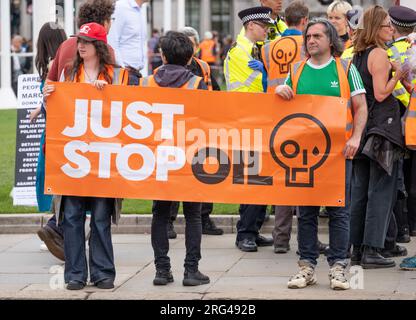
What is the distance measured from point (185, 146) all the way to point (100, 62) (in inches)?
37.2

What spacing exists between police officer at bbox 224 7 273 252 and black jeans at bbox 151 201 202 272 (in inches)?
64.9

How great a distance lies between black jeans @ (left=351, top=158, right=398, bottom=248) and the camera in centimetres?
945

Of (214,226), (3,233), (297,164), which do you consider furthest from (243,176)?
(3,233)

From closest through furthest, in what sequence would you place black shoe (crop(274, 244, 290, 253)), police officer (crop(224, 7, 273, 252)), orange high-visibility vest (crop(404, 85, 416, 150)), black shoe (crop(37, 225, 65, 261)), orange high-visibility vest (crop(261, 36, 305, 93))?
orange high-visibility vest (crop(404, 85, 416, 150)) < black shoe (crop(37, 225, 65, 261)) < orange high-visibility vest (crop(261, 36, 305, 93)) < black shoe (crop(274, 244, 290, 253)) < police officer (crop(224, 7, 273, 252))

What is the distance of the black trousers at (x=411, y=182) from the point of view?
10633mm

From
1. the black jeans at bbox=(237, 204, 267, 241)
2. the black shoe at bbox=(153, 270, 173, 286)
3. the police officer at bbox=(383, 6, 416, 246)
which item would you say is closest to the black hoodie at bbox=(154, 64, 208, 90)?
the black shoe at bbox=(153, 270, 173, 286)

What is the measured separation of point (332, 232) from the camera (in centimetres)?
866

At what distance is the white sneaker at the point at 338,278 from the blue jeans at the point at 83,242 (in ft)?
5.47

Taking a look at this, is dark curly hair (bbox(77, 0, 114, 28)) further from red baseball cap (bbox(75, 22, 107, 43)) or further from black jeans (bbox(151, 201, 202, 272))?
black jeans (bbox(151, 201, 202, 272))

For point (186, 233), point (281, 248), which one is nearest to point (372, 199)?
point (281, 248)

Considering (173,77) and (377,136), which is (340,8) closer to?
(377,136)

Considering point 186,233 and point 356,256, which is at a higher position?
point 186,233

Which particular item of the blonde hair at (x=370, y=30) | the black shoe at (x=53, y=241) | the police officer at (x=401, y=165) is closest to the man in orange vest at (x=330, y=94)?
the blonde hair at (x=370, y=30)
